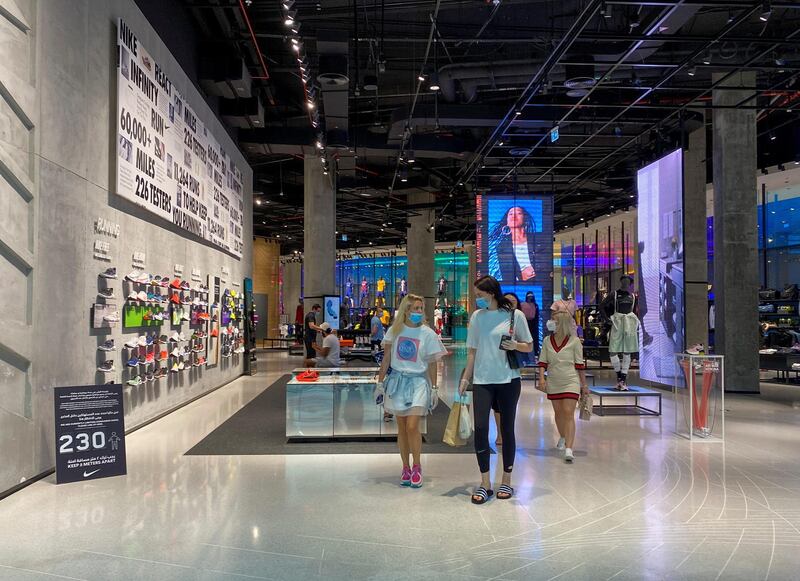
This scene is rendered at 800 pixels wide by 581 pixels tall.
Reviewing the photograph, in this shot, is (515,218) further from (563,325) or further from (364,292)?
(364,292)

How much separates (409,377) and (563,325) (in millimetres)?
1925

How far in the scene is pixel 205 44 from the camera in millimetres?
10789

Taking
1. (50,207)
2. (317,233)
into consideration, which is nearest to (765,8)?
(50,207)

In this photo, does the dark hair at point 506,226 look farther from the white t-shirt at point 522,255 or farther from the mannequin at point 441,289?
the mannequin at point 441,289

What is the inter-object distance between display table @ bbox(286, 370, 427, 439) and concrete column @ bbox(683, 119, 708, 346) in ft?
31.9

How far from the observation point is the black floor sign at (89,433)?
16.1ft

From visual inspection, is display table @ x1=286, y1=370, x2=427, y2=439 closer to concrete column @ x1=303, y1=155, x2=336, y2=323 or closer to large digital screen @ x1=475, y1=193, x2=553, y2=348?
large digital screen @ x1=475, y1=193, x2=553, y2=348

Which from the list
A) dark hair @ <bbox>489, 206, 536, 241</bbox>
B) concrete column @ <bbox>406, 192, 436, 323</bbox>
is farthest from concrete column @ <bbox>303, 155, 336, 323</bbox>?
concrete column @ <bbox>406, 192, 436, 323</bbox>

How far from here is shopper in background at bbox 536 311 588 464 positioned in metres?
5.94

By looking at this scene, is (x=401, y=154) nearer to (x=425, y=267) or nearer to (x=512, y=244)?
(x=512, y=244)

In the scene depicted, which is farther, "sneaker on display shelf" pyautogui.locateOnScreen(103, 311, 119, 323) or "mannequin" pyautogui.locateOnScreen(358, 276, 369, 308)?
"mannequin" pyautogui.locateOnScreen(358, 276, 369, 308)

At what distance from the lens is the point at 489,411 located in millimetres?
4539

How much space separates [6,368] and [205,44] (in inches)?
308

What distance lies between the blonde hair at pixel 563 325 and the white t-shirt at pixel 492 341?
4.57 feet
